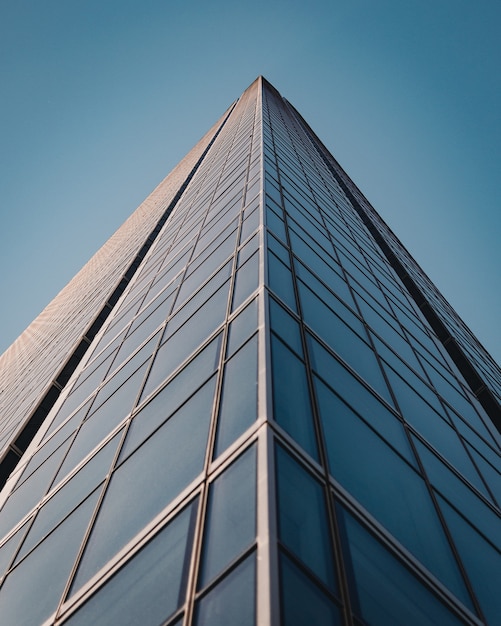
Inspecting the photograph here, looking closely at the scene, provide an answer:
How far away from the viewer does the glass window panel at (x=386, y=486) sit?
585 centimetres

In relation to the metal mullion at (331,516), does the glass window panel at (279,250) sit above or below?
above

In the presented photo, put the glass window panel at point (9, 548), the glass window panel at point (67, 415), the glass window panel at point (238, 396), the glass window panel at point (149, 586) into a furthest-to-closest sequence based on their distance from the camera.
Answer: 1. the glass window panel at point (67, 415)
2. the glass window panel at point (9, 548)
3. the glass window panel at point (238, 396)
4. the glass window panel at point (149, 586)

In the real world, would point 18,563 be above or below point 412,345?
below

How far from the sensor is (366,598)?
462 centimetres

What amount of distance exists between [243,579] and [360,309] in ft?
30.7

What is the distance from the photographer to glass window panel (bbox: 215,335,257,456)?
608 centimetres

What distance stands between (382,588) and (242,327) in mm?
4284

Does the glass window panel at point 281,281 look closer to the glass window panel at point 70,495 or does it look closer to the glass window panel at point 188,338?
the glass window panel at point 188,338

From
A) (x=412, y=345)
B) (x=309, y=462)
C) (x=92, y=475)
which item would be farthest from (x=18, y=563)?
(x=412, y=345)

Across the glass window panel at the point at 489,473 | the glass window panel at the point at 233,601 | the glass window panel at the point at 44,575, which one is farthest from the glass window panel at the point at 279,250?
the glass window panel at the point at 233,601

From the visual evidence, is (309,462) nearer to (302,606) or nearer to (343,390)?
(302,606)

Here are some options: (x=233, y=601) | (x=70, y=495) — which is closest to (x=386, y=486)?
(x=233, y=601)

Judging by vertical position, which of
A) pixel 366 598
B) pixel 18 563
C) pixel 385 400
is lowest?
pixel 18 563

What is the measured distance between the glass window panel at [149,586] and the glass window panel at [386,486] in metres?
1.80
